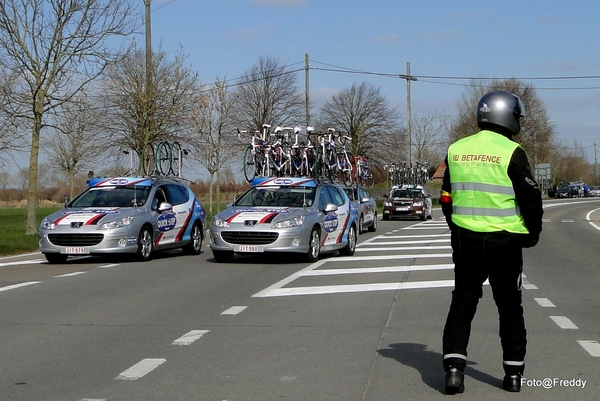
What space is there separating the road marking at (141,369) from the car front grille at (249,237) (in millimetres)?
8031

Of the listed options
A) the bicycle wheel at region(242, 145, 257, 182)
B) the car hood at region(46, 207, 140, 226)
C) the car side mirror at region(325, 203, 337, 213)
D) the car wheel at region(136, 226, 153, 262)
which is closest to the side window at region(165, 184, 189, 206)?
the car wheel at region(136, 226, 153, 262)

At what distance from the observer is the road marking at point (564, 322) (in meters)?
8.73

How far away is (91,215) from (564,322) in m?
9.56

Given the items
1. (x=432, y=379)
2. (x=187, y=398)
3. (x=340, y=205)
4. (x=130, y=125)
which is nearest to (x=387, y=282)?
(x=340, y=205)

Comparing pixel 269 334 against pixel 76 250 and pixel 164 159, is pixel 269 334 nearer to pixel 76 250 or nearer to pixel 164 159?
pixel 76 250

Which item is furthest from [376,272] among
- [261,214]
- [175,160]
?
[175,160]

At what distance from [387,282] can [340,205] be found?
5.10 meters

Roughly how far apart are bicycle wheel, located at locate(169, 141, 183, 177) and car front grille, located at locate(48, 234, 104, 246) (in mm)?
6931

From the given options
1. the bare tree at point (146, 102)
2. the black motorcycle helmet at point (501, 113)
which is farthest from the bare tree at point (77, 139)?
the black motorcycle helmet at point (501, 113)

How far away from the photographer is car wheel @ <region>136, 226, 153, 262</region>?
16.1 m

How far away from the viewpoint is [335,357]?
285 inches

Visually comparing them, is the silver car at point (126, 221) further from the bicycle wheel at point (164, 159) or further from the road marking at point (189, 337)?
the road marking at point (189, 337)

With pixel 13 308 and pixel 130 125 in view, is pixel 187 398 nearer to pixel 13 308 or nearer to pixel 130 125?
pixel 13 308

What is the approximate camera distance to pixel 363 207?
2589 centimetres
